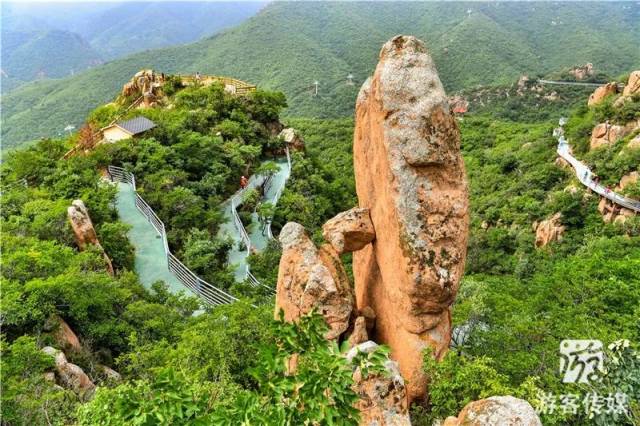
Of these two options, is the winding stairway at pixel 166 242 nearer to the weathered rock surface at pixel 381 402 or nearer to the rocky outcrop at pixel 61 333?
the rocky outcrop at pixel 61 333

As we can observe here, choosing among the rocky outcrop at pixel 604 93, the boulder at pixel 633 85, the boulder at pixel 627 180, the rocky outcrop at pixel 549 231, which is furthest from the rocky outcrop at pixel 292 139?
the rocky outcrop at pixel 604 93

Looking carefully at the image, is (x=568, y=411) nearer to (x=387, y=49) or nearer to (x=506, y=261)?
(x=387, y=49)

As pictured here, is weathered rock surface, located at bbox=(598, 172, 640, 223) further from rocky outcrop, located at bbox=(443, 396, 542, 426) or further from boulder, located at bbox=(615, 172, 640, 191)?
rocky outcrop, located at bbox=(443, 396, 542, 426)

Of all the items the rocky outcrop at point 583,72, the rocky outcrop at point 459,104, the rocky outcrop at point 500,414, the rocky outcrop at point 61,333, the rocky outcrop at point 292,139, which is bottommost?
the rocky outcrop at point 459,104

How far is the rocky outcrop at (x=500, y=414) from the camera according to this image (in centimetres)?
533

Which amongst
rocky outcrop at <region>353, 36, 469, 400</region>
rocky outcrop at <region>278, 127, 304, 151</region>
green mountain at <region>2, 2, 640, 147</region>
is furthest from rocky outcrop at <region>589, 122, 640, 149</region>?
green mountain at <region>2, 2, 640, 147</region>

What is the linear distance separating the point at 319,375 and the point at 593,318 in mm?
12320

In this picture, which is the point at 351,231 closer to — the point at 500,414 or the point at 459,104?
the point at 500,414

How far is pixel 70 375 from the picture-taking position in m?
11.2

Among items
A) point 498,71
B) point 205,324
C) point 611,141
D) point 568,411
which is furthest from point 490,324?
point 498,71

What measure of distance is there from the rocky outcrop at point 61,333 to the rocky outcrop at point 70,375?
105cm

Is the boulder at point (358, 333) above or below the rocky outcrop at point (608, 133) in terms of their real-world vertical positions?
above

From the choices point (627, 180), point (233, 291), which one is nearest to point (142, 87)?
point (233, 291)

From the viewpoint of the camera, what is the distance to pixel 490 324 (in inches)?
484
